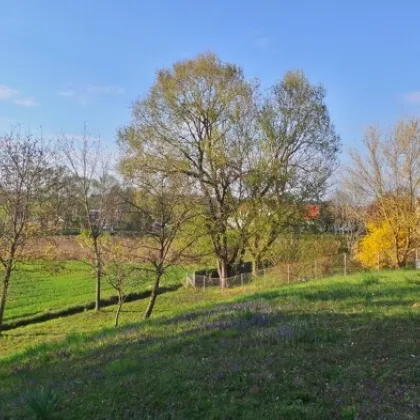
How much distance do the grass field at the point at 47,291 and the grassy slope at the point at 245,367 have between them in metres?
15.9

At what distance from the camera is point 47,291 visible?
38.0 meters

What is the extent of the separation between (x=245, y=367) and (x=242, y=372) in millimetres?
198

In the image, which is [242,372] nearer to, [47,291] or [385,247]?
[385,247]

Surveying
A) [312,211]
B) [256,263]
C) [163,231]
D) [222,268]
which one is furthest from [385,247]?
[163,231]

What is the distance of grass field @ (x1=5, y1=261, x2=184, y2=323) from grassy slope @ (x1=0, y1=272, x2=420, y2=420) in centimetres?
1588

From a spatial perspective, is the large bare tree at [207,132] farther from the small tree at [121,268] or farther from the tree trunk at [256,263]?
the small tree at [121,268]

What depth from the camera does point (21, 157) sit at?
2347 cm

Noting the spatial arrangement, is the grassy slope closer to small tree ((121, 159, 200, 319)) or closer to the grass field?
small tree ((121, 159, 200, 319))

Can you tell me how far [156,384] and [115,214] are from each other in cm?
2728

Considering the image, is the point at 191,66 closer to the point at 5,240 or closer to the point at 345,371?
the point at 5,240

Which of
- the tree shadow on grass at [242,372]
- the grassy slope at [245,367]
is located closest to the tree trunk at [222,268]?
the grassy slope at [245,367]

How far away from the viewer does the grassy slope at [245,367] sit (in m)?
4.91

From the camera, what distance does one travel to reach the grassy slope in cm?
491

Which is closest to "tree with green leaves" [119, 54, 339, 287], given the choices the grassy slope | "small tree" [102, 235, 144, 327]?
"small tree" [102, 235, 144, 327]
